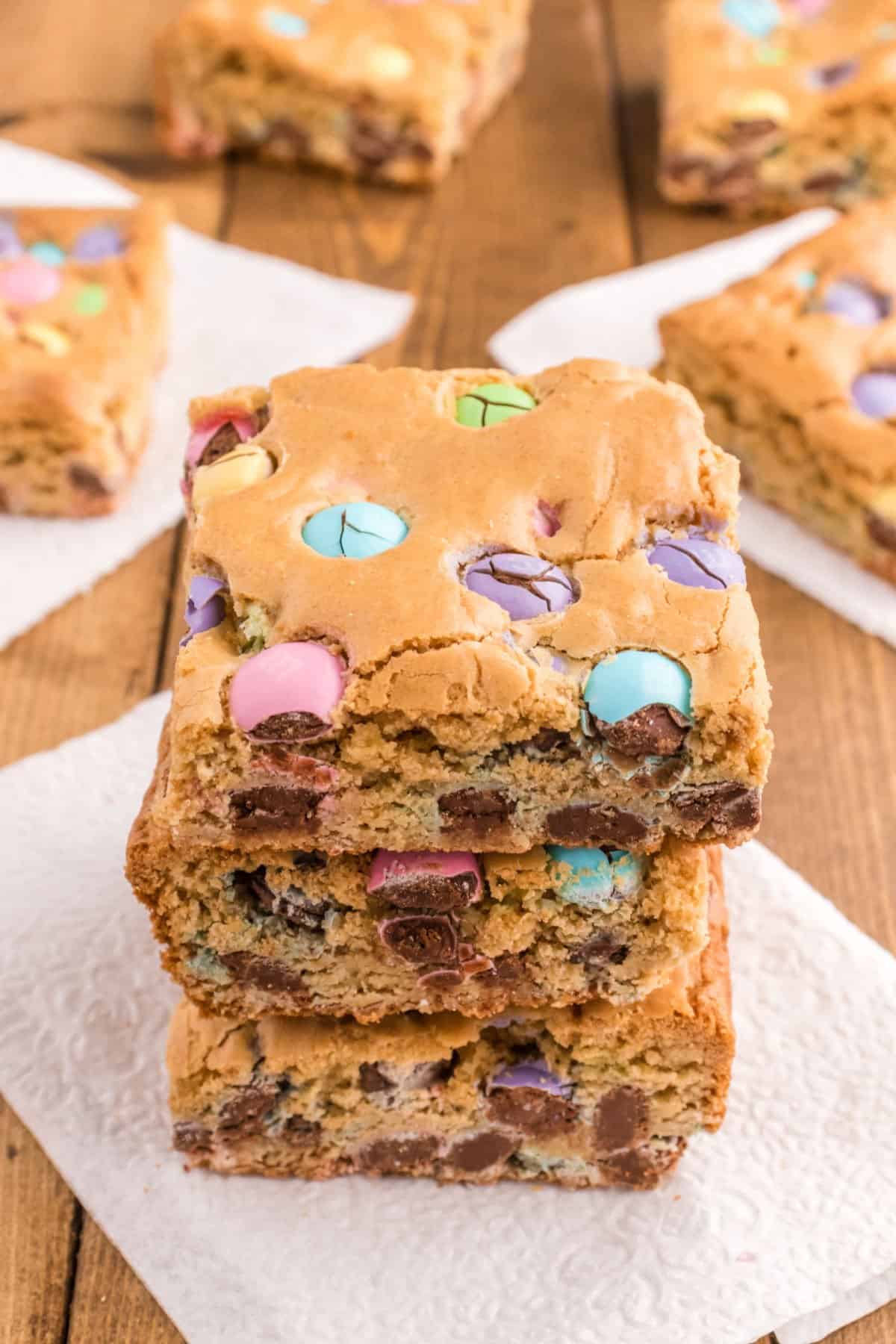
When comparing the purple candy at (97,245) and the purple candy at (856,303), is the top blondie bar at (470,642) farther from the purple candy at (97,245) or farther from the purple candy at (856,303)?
the purple candy at (97,245)

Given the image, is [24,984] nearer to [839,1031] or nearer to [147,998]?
[147,998]

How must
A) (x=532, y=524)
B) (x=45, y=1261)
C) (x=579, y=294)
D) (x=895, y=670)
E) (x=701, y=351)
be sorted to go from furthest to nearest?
(x=579, y=294), (x=701, y=351), (x=895, y=670), (x=45, y=1261), (x=532, y=524)

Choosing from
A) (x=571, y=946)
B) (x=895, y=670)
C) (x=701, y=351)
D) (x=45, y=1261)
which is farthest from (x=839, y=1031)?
(x=701, y=351)

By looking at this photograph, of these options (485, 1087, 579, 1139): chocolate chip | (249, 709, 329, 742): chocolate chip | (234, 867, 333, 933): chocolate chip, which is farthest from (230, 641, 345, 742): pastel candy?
(485, 1087, 579, 1139): chocolate chip

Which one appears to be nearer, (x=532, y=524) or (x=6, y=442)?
(x=532, y=524)

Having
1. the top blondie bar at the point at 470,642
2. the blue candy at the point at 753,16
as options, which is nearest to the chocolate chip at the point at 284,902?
the top blondie bar at the point at 470,642
